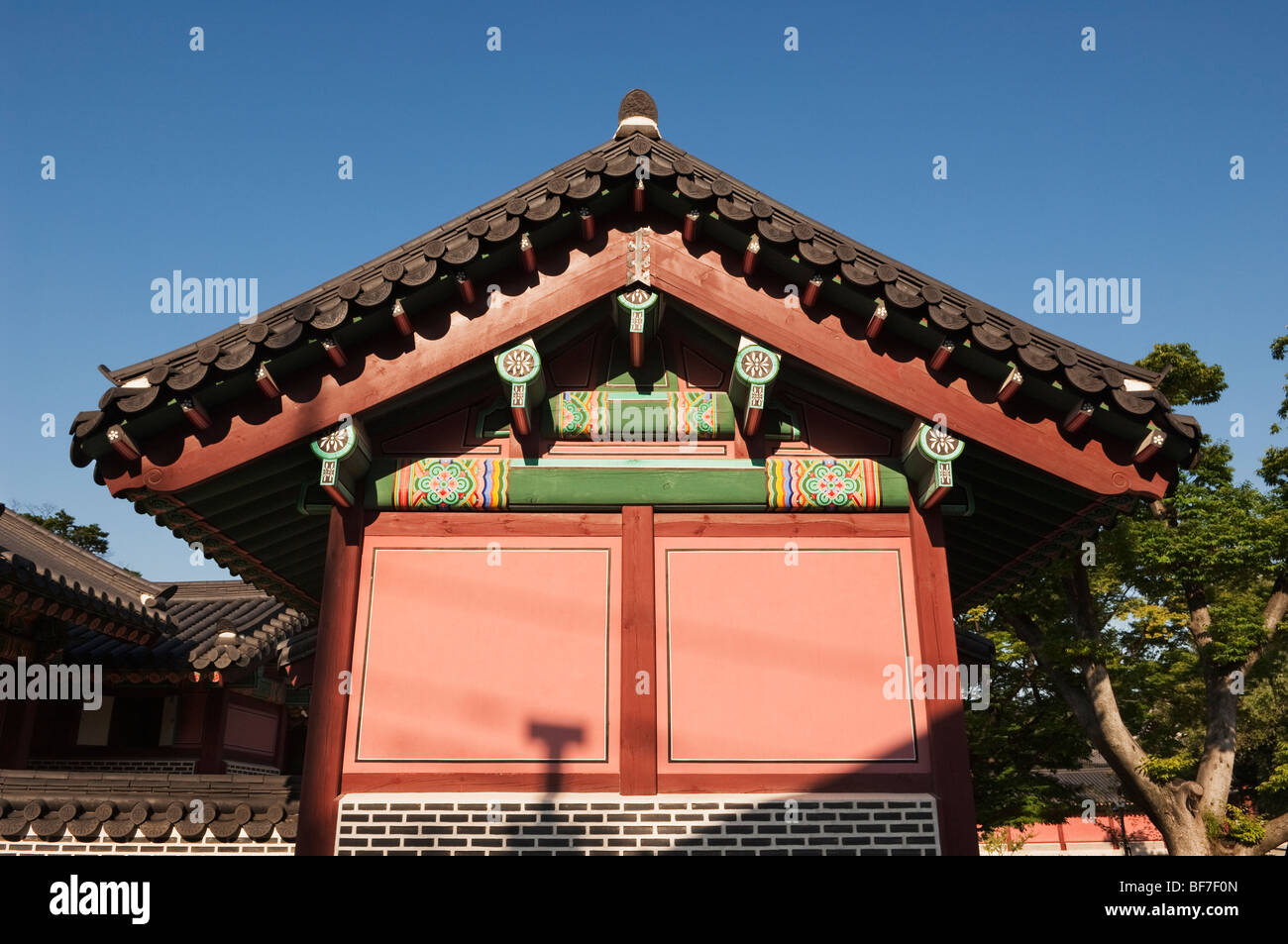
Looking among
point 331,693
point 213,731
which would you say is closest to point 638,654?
point 331,693

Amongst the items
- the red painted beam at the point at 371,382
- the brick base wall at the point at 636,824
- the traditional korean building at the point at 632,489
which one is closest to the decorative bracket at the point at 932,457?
the traditional korean building at the point at 632,489

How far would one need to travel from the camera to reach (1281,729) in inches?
1128

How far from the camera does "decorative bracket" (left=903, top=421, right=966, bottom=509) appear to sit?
6879 mm

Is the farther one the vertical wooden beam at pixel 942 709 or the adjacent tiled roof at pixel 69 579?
the adjacent tiled roof at pixel 69 579

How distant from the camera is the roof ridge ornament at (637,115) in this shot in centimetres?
809

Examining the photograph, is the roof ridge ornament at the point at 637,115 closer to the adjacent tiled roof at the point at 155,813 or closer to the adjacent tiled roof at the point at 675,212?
the adjacent tiled roof at the point at 675,212

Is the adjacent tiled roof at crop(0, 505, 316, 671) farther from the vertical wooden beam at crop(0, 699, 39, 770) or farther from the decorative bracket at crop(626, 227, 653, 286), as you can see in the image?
the decorative bracket at crop(626, 227, 653, 286)

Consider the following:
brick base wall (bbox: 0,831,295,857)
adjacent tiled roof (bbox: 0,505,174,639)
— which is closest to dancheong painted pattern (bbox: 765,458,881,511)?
brick base wall (bbox: 0,831,295,857)

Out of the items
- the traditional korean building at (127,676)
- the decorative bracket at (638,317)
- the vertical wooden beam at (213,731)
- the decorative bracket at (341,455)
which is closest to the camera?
the decorative bracket at (341,455)

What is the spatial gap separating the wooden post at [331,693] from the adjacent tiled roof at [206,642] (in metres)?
6.07
